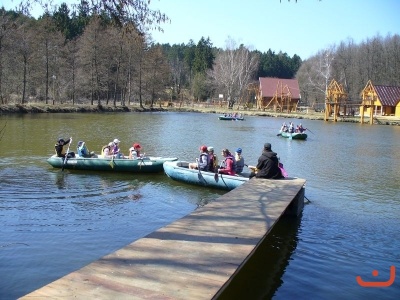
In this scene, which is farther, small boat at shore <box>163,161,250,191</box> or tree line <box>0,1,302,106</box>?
tree line <box>0,1,302,106</box>

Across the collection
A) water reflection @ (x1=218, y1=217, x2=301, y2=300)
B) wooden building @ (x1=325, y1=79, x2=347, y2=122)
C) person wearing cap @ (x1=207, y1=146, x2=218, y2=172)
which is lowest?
water reflection @ (x1=218, y1=217, x2=301, y2=300)

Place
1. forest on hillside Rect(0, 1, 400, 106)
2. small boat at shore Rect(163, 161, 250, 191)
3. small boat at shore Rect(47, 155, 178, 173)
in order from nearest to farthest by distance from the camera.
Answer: small boat at shore Rect(163, 161, 250, 191), small boat at shore Rect(47, 155, 178, 173), forest on hillside Rect(0, 1, 400, 106)

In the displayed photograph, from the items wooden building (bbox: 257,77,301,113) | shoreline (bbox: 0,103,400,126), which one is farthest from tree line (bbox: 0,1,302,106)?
wooden building (bbox: 257,77,301,113)

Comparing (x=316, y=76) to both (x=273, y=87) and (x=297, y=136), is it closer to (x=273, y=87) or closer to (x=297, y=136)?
(x=273, y=87)

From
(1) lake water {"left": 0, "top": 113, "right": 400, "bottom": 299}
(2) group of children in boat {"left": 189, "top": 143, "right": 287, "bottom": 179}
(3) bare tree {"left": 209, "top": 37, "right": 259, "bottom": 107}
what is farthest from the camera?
(3) bare tree {"left": 209, "top": 37, "right": 259, "bottom": 107}

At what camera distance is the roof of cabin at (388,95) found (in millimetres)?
65787

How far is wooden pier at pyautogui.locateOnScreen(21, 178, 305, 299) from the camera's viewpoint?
5047 mm

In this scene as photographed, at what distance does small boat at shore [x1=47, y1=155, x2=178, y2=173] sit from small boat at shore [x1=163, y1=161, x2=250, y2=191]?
0.92 metres

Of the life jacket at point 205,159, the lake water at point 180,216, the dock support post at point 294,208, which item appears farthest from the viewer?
the life jacket at point 205,159

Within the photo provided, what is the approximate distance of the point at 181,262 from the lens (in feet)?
19.8

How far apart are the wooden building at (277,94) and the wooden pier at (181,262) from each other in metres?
70.7

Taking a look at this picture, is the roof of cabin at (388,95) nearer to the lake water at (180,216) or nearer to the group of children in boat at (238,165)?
the lake water at (180,216)

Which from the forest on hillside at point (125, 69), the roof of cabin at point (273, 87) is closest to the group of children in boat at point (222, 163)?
the forest on hillside at point (125, 69)

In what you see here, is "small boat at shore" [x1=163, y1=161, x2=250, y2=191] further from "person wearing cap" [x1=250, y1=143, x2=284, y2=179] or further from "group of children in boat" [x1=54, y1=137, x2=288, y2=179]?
"person wearing cap" [x1=250, y1=143, x2=284, y2=179]
